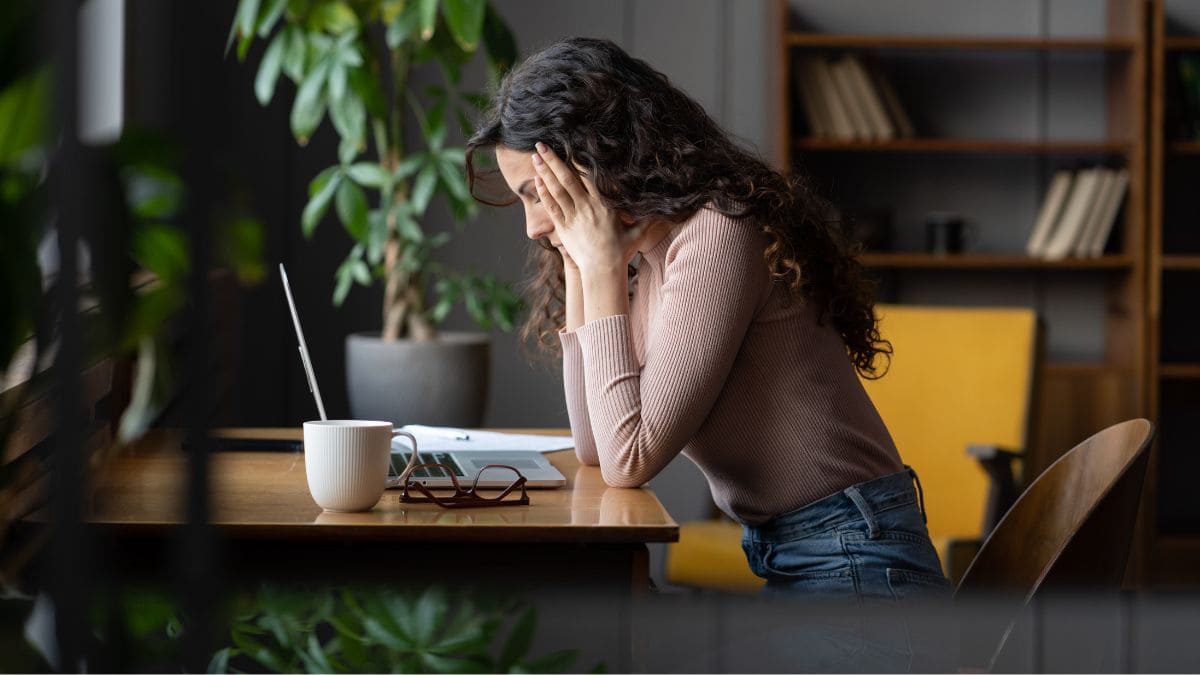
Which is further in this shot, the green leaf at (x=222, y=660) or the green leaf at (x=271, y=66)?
the green leaf at (x=271, y=66)

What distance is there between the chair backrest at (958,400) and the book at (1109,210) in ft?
3.20

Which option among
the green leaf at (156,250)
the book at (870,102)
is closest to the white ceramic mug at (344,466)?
the green leaf at (156,250)

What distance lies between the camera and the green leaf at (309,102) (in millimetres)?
2656

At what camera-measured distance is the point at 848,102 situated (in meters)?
3.33

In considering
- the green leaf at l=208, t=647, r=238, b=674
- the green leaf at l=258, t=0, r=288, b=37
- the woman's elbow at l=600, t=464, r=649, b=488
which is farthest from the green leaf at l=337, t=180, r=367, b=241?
the green leaf at l=208, t=647, r=238, b=674

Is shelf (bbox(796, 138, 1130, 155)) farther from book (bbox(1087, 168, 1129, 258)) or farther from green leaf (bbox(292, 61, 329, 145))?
green leaf (bbox(292, 61, 329, 145))

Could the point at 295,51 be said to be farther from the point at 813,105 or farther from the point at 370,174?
the point at 813,105

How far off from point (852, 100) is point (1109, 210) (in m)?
0.74

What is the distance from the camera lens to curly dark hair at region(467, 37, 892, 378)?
132 cm

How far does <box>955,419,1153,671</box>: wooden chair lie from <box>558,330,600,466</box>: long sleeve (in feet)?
1.47

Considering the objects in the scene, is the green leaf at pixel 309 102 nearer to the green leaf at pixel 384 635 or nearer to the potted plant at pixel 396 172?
the potted plant at pixel 396 172

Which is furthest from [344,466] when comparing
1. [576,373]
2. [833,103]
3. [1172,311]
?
[1172,311]

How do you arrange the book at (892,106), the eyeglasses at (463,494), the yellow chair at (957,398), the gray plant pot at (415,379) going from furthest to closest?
1. the book at (892,106)
2. the gray plant pot at (415,379)
3. the yellow chair at (957,398)
4. the eyeglasses at (463,494)

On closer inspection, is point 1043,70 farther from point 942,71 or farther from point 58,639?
point 58,639
